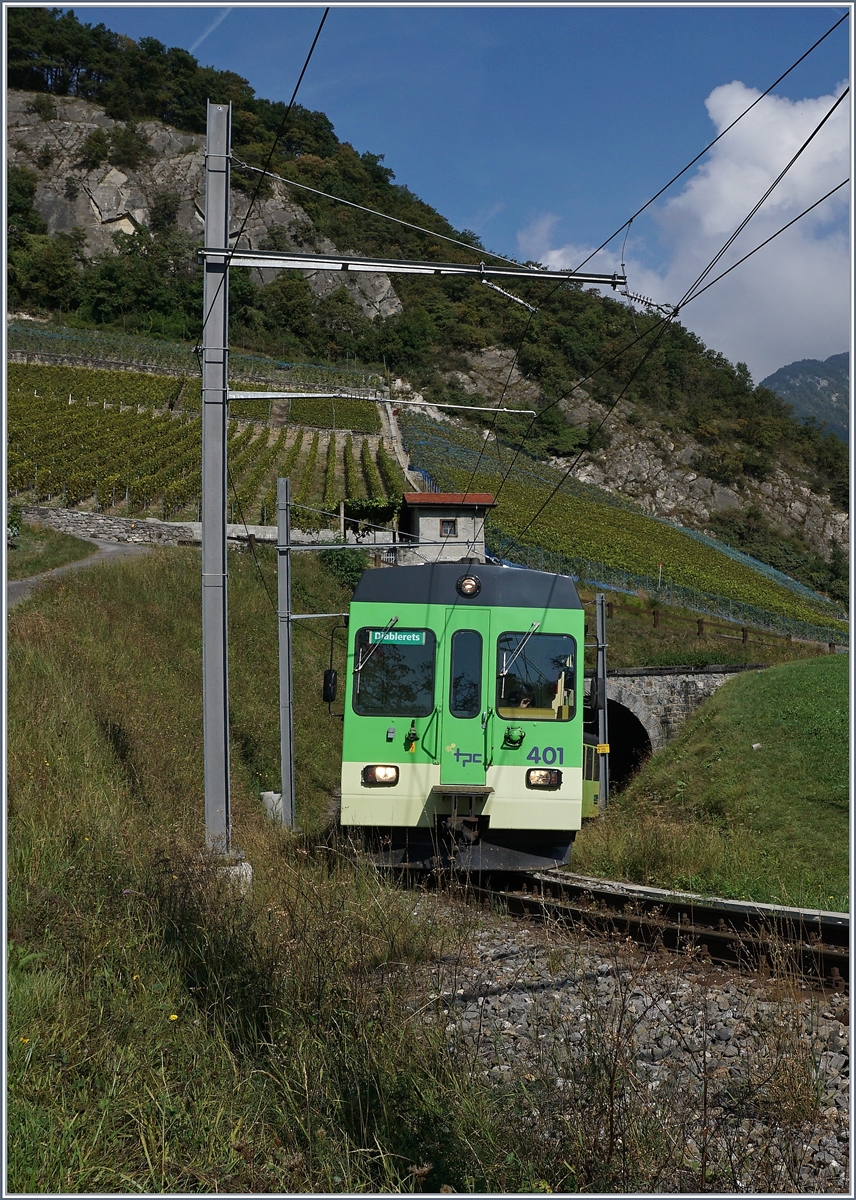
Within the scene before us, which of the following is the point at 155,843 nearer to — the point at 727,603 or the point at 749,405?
the point at 727,603

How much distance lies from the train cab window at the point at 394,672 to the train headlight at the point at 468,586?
515mm

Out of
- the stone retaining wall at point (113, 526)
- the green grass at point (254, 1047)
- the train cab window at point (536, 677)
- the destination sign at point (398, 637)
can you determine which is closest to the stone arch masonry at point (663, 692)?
the stone retaining wall at point (113, 526)

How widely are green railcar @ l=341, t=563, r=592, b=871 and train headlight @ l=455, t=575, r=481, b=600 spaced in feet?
0.03

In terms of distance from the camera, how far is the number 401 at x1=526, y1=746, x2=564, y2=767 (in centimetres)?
870

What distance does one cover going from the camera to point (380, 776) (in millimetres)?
8656

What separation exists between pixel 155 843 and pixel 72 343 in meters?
70.2

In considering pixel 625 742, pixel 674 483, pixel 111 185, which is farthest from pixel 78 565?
pixel 111 185

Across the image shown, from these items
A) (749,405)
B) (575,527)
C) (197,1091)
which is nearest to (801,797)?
(197,1091)

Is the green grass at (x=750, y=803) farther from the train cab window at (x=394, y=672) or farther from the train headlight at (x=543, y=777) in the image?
the train cab window at (x=394, y=672)

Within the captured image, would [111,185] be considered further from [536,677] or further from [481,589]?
[536,677]

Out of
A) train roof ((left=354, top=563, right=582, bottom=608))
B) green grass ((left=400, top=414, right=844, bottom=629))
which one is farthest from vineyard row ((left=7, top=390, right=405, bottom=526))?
train roof ((left=354, top=563, right=582, bottom=608))

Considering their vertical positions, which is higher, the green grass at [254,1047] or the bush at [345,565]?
the bush at [345,565]

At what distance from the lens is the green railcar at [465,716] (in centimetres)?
856

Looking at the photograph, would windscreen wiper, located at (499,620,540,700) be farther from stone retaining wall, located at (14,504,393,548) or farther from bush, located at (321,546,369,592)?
stone retaining wall, located at (14,504,393,548)
